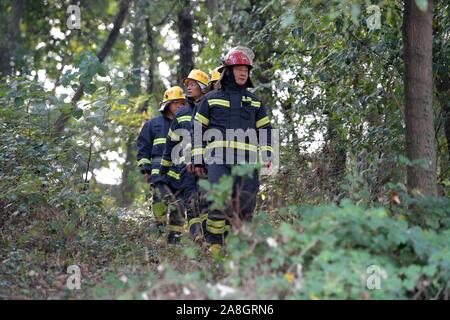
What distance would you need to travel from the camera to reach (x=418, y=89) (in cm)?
741

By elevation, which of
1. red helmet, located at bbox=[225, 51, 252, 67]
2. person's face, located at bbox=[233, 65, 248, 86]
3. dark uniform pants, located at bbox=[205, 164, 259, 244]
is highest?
red helmet, located at bbox=[225, 51, 252, 67]

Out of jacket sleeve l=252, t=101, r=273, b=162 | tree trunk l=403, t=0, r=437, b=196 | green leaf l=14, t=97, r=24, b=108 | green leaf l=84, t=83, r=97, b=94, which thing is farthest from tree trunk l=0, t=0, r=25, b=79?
tree trunk l=403, t=0, r=437, b=196

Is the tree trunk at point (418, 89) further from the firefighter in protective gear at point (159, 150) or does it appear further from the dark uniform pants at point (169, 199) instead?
the firefighter in protective gear at point (159, 150)

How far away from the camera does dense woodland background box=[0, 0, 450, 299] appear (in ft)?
18.1

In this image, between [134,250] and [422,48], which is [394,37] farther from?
[134,250]

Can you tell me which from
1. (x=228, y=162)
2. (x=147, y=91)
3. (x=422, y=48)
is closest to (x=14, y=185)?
(x=228, y=162)

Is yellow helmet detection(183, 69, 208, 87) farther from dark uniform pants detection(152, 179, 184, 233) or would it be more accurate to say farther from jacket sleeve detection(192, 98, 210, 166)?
jacket sleeve detection(192, 98, 210, 166)

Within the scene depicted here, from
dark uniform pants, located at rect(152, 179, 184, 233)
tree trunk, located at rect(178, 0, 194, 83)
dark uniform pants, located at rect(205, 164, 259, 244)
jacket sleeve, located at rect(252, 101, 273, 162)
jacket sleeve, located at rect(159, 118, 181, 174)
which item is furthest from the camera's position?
tree trunk, located at rect(178, 0, 194, 83)

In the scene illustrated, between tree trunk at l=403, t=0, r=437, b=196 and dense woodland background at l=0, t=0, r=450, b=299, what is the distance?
0.04ft

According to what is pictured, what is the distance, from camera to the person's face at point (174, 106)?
1086 cm

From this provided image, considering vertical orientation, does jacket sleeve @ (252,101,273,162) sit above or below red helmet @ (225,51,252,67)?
below

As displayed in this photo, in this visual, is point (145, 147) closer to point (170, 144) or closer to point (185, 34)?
point (170, 144)

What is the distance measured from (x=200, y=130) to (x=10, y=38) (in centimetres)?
1215

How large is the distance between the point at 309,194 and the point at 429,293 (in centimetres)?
367
